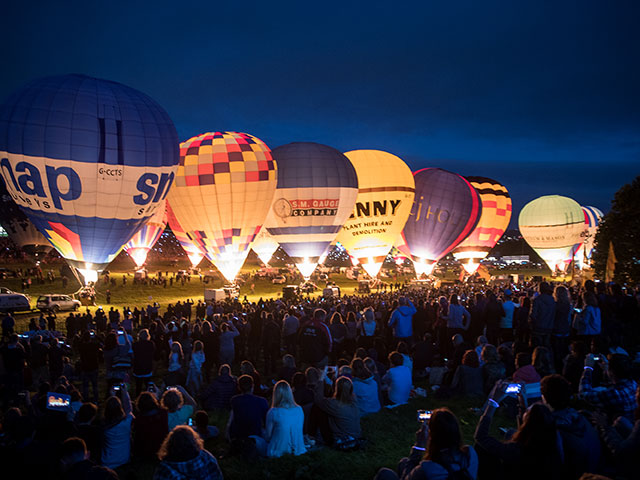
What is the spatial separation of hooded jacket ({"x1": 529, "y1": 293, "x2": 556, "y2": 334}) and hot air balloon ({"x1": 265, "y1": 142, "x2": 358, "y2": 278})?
1906cm

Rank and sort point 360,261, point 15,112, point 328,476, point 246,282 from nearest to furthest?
1. point 328,476
2. point 15,112
3. point 360,261
4. point 246,282

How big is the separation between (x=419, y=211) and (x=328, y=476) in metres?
29.4

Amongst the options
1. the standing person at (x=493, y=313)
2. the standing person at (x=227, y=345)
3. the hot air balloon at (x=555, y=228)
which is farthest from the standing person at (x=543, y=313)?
the hot air balloon at (x=555, y=228)

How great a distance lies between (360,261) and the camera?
3192 cm

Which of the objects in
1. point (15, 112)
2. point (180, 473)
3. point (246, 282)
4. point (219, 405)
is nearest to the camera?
point (180, 473)

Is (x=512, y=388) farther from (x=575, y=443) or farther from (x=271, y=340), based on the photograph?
(x=271, y=340)

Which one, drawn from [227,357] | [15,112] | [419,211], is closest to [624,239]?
[419,211]

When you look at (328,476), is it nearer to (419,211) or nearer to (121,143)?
(121,143)

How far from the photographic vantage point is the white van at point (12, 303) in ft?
70.4

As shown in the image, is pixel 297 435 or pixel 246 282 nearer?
pixel 297 435

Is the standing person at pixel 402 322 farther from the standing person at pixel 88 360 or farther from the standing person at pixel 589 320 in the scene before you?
the standing person at pixel 88 360

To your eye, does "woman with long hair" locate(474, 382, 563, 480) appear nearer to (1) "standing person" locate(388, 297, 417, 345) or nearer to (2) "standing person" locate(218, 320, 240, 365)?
(1) "standing person" locate(388, 297, 417, 345)

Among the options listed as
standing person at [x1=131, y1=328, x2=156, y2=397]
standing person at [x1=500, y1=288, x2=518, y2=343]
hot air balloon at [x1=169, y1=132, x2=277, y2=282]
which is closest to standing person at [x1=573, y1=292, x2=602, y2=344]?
standing person at [x1=500, y1=288, x2=518, y2=343]

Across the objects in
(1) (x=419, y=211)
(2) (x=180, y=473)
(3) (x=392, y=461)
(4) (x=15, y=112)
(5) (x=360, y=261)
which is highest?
(4) (x=15, y=112)
